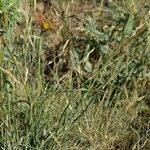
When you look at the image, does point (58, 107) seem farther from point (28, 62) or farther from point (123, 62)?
point (123, 62)

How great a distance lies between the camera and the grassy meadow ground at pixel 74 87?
148 cm

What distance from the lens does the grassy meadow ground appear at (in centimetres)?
148

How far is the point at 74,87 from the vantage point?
1.83m

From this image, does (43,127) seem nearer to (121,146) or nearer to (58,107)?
(58,107)

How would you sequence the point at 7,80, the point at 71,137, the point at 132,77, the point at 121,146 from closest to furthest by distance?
the point at 7,80, the point at 71,137, the point at 121,146, the point at 132,77

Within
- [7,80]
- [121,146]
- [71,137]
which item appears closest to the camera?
[7,80]

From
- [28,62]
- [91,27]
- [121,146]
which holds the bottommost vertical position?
[121,146]

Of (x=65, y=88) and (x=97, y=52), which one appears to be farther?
(x=97, y=52)

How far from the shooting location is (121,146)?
174 cm

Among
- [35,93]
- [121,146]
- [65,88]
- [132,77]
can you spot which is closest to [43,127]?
[35,93]

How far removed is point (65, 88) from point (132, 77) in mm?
310

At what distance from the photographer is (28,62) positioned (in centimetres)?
177

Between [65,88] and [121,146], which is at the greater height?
[65,88]

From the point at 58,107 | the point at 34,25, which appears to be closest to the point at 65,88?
the point at 58,107
